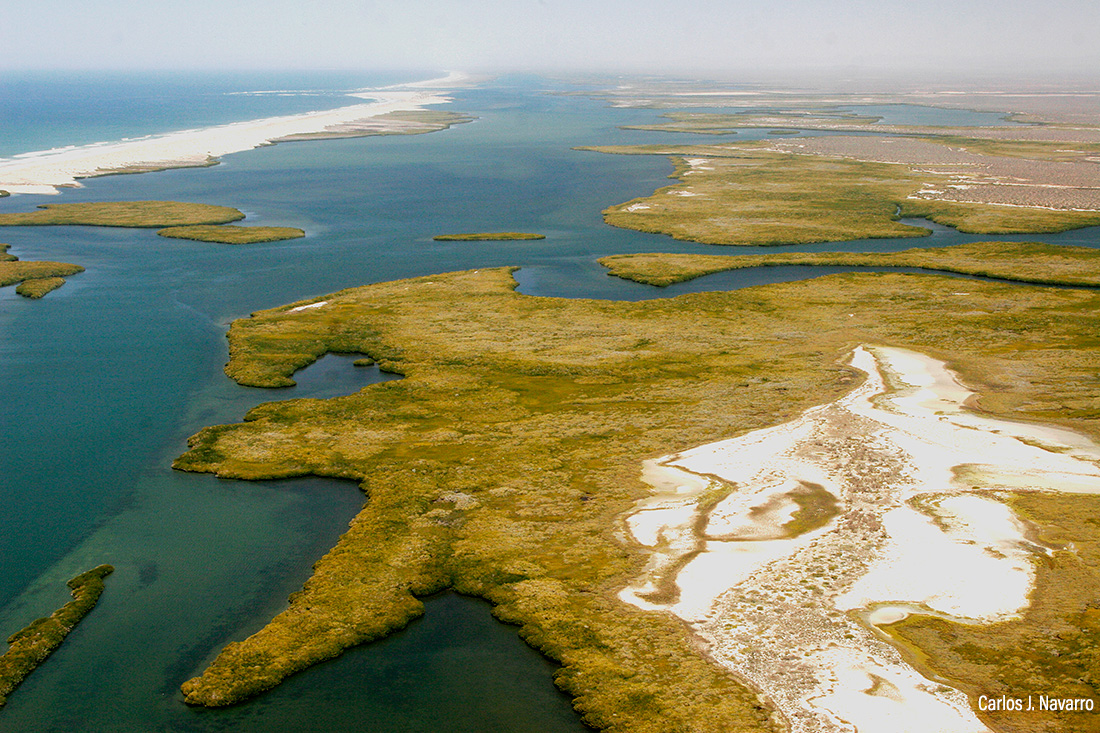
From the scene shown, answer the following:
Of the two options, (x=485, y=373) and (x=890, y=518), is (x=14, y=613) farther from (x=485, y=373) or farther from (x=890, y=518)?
(x=890, y=518)

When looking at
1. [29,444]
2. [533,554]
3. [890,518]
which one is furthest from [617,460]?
[29,444]

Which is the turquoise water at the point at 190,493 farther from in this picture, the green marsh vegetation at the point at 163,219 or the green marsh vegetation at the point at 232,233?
Result: the green marsh vegetation at the point at 163,219

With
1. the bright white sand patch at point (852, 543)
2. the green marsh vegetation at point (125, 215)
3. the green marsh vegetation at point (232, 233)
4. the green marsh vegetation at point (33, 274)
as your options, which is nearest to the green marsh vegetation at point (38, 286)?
the green marsh vegetation at point (33, 274)

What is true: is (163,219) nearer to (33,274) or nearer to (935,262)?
(33,274)

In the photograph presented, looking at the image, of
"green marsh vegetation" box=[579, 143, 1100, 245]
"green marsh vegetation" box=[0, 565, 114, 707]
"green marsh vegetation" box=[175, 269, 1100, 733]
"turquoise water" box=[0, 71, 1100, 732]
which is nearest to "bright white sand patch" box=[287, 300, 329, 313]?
"green marsh vegetation" box=[175, 269, 1100, 733]

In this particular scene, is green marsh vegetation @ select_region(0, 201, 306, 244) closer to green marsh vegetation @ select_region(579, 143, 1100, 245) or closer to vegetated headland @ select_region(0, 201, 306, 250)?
vegetated headland @ select_region(0, 201, 306, 250)
